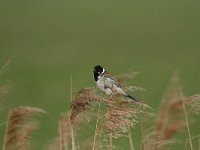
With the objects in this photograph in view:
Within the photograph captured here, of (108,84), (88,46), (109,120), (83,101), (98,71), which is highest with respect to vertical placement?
(88,46)

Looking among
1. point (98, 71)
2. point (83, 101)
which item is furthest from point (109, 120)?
point (98, 71)

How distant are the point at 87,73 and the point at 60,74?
1.09 m

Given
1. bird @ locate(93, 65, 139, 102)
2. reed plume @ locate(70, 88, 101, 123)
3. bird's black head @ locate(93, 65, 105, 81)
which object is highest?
bird's black head @ locate(93, 65, 105, 81)

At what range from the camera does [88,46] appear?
3422 cm

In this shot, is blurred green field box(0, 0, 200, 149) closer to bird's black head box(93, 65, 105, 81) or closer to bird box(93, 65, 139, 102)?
bird's black head box(93, 65, 105, 81)

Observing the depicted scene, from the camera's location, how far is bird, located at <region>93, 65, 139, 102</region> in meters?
8.61

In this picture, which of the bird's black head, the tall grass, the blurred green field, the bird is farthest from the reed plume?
the blurred green field

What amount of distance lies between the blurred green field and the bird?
28.3 feet

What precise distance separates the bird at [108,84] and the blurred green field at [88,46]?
8613 millimetres

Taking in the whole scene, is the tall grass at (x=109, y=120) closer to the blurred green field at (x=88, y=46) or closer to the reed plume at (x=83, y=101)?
the reed plume at (x=83, y=101)

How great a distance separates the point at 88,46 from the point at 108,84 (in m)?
24.9

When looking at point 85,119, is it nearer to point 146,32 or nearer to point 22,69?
point 22,69

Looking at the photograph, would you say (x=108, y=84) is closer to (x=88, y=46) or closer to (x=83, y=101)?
(x=83, y=101)

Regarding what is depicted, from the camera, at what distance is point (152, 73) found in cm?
2858
